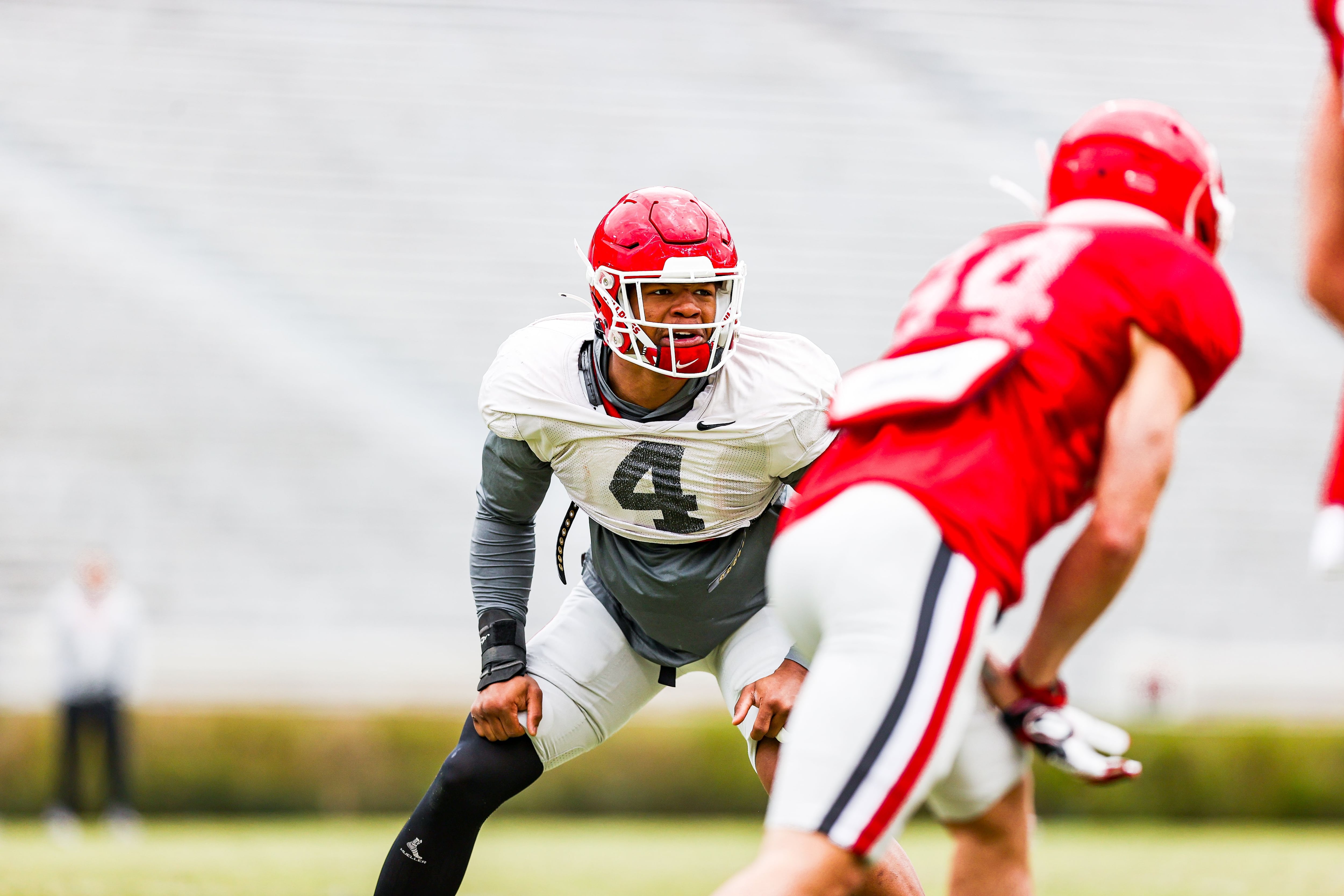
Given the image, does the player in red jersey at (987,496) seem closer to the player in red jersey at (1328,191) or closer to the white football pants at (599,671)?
the player in red jersey at (1328,191)

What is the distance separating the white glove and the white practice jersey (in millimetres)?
1039

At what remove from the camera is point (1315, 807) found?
948 cm

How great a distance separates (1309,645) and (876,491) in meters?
10.4

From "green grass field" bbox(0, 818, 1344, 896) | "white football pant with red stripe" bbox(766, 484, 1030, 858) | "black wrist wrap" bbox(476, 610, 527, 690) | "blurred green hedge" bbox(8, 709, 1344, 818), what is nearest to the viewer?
"white football pant with red stripe" bbox(766, 484, 1030, 858)

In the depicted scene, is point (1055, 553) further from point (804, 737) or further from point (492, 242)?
point (804, 737)

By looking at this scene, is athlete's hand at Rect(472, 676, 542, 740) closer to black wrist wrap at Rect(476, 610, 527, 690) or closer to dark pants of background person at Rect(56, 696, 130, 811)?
black wrist wrap at Rect(476, 610, 527, 690)

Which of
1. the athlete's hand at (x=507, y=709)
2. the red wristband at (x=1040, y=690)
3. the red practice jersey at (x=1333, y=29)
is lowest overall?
the athlete's hand at (x=507, y=709)

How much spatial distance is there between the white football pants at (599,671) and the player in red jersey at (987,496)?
0.93m

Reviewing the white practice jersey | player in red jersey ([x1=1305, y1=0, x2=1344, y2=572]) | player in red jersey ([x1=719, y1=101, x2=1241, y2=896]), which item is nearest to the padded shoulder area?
the white practice jersey

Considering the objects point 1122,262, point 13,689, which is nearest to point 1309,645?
point 13,689

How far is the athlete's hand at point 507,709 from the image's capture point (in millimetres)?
3088

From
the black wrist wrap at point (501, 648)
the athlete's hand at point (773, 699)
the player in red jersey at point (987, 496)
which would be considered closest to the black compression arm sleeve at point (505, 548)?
the black wrist wrap at point (501, 648)

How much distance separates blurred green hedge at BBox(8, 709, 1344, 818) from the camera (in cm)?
937

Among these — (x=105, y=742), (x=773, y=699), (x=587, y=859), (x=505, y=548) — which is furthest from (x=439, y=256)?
(x=773, y=699)
